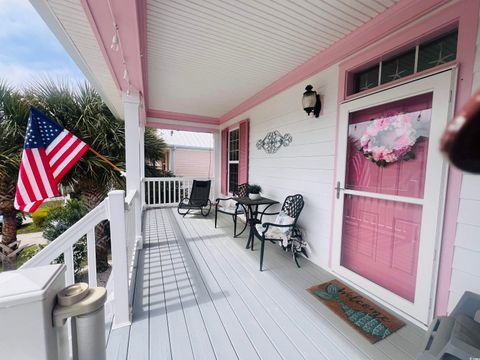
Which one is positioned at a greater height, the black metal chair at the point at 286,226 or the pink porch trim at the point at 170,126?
the pink porch trim at the point at 170,126

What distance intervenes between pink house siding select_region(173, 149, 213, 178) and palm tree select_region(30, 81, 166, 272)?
5598mm

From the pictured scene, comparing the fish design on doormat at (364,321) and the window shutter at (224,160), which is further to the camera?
the window shutter at (224,160)

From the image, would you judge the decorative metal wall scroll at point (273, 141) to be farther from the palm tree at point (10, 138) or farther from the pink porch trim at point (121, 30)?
the palm tree at point (10, 138)

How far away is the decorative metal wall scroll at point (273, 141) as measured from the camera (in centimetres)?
355

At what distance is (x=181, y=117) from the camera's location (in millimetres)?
5902

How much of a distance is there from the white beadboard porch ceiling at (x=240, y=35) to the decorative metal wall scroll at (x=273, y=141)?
2.86 ft

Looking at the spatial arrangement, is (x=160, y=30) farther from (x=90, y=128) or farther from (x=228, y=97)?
(x=90, y=128)

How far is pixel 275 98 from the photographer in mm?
3826

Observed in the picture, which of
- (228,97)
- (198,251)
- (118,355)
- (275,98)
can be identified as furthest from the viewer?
(228,97)

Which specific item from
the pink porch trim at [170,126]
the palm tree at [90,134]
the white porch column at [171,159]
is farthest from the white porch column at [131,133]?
the white porch column at [171,159]

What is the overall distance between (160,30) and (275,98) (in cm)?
208

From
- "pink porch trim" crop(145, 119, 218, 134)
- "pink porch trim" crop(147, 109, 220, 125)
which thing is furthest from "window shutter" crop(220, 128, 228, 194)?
"pink porch trim" crop(145, 119, 218, 134)

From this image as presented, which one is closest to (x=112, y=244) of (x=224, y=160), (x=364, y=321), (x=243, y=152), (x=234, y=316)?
(x=234, y=316)

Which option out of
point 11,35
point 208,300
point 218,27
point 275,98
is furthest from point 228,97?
point 11,35
